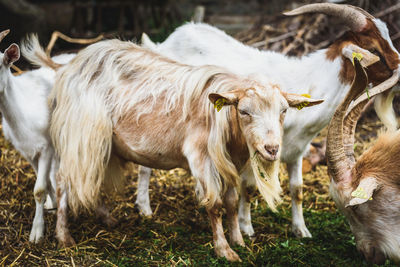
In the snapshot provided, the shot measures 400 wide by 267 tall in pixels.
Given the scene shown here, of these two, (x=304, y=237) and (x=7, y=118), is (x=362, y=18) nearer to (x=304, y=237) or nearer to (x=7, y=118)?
(x=304, y=237)

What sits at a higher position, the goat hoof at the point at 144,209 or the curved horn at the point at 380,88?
the curved horn at the point at 380,88

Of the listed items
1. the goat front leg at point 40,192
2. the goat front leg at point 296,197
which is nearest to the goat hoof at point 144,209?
the goat front leg at point 40,192

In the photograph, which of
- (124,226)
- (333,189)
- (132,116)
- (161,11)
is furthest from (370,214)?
(161,11)

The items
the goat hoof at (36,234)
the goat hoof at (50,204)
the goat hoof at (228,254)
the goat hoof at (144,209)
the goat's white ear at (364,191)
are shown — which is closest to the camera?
the goat's white ear at (364,191)

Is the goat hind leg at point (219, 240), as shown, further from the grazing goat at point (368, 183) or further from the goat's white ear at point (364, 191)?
the goat's white ear at point (364, 191)

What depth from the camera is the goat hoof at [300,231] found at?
168 inches

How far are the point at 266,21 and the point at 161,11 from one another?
395 centimetres

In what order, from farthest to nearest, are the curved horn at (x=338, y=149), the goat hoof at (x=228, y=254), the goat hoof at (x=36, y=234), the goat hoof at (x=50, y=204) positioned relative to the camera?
1. the goat hoof at (x=50, y=204)
2. the goat hoof at (x=36, y=234)
3. the goat hoof at (x=228, y=254)
4. the curved horn at (x=338, y=149)

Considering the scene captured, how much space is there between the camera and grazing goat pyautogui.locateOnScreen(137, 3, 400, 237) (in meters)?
3.98

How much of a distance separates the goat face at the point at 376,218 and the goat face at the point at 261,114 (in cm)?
67

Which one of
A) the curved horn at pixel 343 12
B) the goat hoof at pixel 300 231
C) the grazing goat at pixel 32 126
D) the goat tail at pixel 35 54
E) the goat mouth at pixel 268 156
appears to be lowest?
the goat hoof at pixel 300 231

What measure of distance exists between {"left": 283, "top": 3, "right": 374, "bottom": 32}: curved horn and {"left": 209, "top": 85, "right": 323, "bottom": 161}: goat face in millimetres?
1144

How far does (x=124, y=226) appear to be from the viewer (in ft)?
14.4

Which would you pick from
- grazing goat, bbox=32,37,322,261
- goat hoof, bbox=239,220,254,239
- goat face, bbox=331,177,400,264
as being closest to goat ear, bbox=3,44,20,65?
grazing goat, bbox=32,37,322,261
